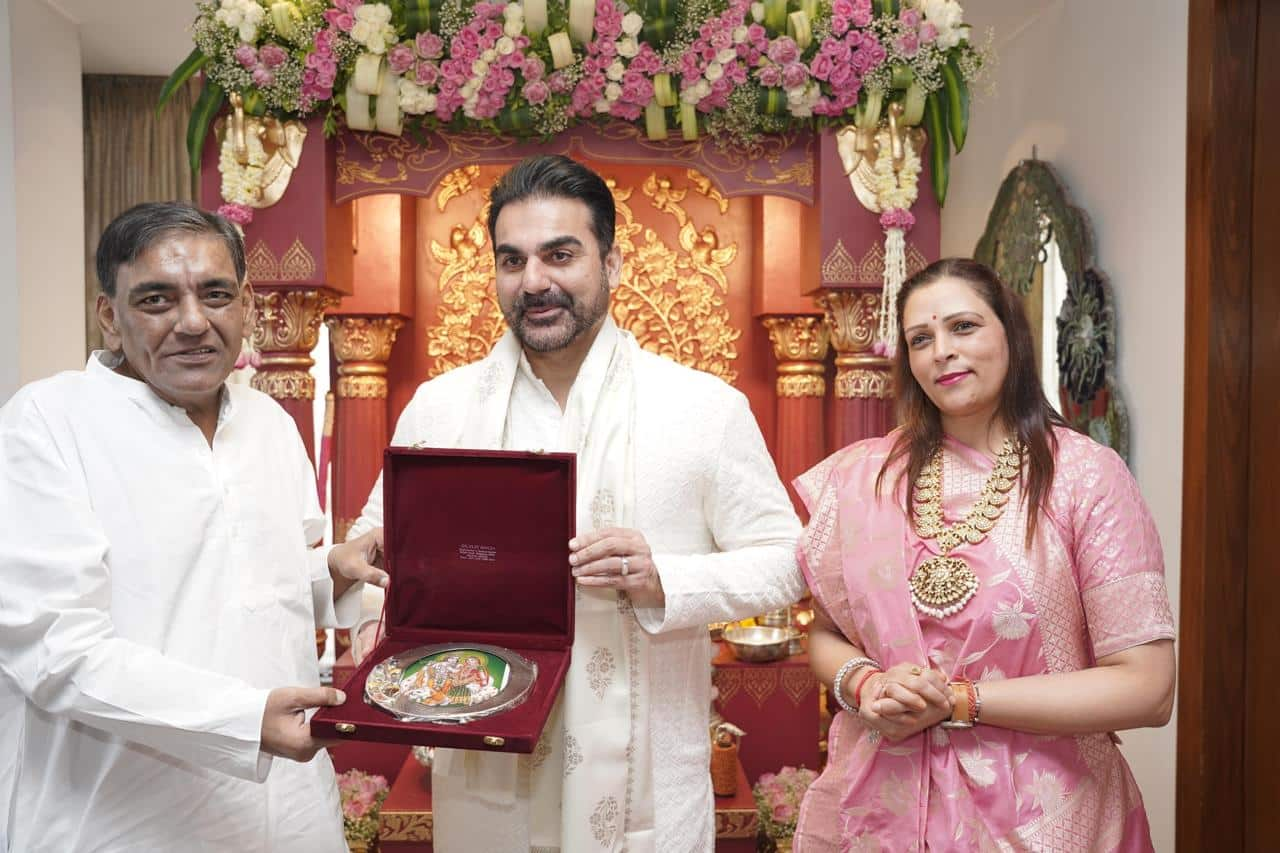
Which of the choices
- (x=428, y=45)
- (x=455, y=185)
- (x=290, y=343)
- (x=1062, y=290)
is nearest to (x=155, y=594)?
(x=290, y=343)

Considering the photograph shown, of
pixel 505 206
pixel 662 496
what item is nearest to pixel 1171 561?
pixel 662 496

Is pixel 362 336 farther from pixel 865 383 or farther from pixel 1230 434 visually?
pixel 1230 434

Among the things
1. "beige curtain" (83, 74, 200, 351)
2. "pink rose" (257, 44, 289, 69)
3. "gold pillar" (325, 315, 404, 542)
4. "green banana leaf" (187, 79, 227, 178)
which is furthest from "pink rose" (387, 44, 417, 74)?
"beige curtain" (83, 74, 200, 351)

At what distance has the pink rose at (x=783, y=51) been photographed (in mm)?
3340

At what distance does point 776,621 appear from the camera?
429cm

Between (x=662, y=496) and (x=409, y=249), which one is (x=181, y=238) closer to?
(x=662, y=496)

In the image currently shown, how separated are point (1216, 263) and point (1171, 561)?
1063 millimetres

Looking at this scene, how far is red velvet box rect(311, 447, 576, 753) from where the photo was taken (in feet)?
5.99

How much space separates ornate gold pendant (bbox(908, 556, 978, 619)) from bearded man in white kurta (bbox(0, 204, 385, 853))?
112 centimetres

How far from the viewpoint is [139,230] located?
5.55ft

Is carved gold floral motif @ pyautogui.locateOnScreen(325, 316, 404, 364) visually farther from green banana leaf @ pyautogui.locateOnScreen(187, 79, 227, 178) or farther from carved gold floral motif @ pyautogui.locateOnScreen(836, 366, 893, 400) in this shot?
carved gold floral motif @ pyautogui.locateOnScreen(836, 366, 893, 400)

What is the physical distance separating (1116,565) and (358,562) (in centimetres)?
149

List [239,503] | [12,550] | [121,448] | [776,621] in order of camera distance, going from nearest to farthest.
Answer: [12,550] → [121,448] → [239,503] → [776,621]

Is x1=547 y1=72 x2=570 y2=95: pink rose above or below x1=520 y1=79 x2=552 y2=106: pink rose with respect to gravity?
above
